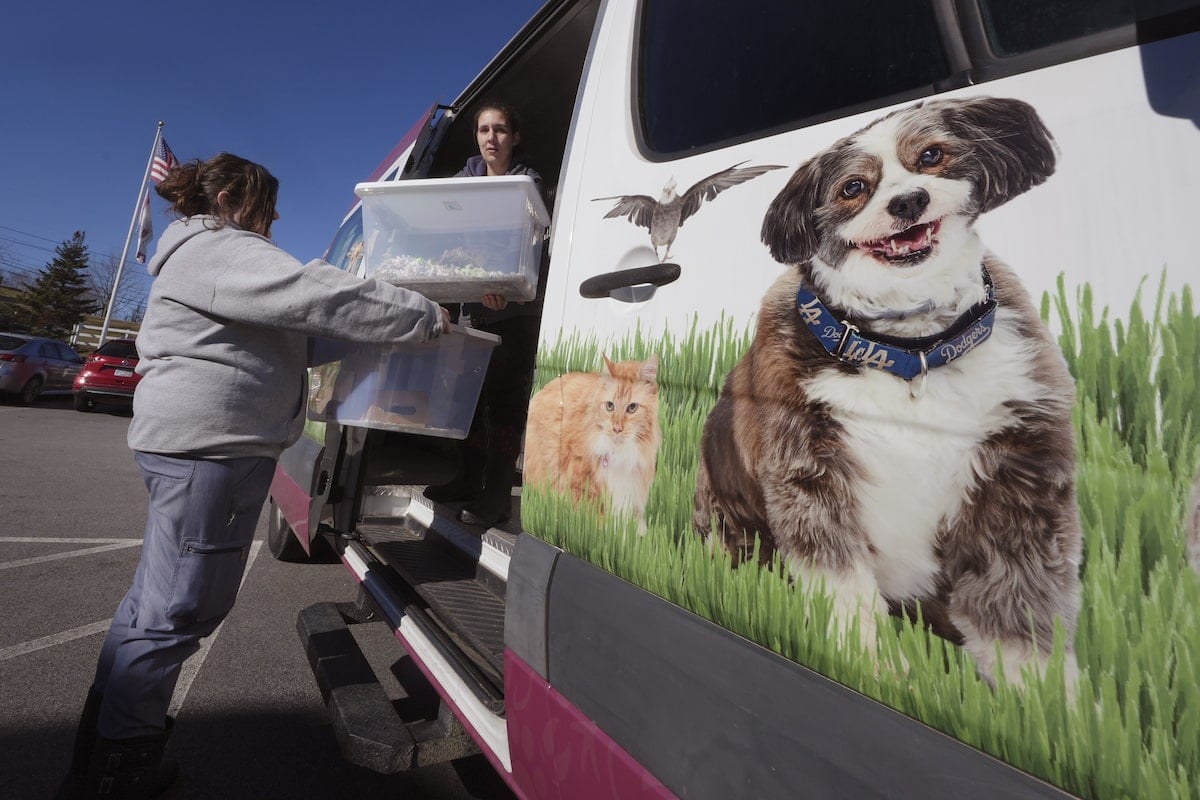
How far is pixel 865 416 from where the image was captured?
88 cm

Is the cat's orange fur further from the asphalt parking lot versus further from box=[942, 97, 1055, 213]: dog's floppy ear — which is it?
the asphalt parking lot

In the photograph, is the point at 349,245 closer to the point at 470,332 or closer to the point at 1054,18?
the point at 470,332

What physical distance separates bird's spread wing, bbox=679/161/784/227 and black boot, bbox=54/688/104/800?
1895 millimetres

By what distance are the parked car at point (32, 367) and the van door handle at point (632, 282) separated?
15694 millimetres

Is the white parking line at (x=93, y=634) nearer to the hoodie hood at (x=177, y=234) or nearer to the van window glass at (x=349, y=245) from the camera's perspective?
the hoodie hood at (x=177, y=234)

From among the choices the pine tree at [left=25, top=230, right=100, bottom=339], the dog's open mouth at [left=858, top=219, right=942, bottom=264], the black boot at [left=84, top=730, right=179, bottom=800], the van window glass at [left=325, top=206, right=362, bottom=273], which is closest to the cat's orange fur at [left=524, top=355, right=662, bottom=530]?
the dog's open mouth at [left=858, top=219, right=942, bottom=264]

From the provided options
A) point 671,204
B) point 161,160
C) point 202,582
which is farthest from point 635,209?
point 161,160

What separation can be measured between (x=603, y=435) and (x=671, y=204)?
0.46 meters

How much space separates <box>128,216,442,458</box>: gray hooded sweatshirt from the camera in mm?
1633

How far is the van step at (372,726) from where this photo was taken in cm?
164

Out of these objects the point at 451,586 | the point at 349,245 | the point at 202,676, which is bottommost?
the point at 202,676

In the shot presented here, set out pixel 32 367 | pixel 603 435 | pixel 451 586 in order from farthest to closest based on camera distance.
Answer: pixel 32 367
pixel 451 586
pixel 603 435

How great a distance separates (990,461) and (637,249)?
74cm

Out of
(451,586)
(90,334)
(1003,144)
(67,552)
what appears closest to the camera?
(1003,144)
